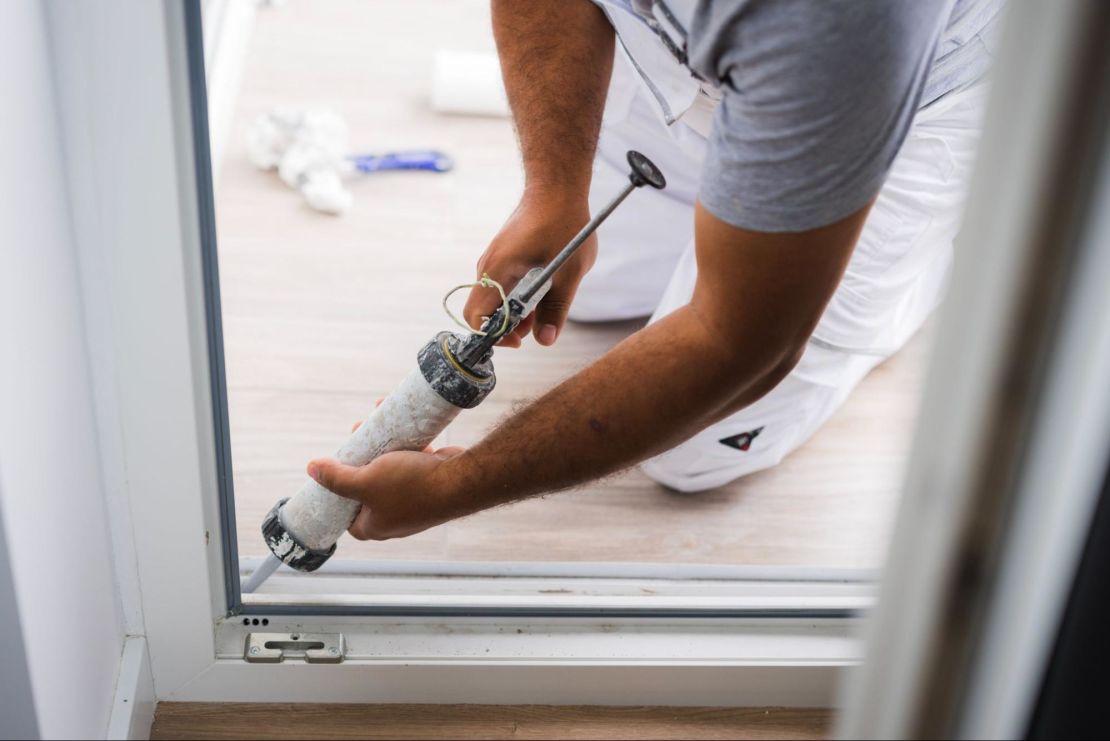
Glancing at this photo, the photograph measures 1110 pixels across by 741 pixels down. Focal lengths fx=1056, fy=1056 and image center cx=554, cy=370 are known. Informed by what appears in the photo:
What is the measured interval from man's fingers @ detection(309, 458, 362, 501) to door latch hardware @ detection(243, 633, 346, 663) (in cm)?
24

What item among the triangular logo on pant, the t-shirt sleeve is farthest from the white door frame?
the triangular logo on pant

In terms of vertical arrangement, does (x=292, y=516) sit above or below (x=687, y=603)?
above

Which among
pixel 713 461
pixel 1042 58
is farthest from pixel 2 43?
pixel 713 461

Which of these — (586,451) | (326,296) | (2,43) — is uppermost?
(2,43)

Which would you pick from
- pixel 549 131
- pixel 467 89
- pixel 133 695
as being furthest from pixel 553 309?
pixel 467 89

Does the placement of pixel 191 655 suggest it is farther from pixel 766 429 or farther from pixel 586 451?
pixel 766 429

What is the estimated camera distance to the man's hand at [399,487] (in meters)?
0.93

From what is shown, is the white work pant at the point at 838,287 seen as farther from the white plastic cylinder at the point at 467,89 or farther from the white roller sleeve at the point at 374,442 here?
the white plastic cylinder at the point at 467,89

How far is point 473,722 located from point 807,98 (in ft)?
2.60

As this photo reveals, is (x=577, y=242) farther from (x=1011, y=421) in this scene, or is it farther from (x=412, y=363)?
(x=412, y=363)

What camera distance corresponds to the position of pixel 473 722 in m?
1.19

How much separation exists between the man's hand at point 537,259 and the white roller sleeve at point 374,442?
100 mm

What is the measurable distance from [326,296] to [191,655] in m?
0.80

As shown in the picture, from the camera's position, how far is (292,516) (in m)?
1.01
